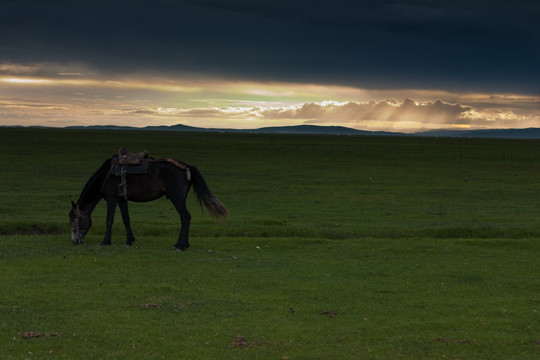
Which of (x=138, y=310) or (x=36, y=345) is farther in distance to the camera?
(x=138, y=310)

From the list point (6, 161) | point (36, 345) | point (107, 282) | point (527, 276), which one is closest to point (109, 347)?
point (36, 345)

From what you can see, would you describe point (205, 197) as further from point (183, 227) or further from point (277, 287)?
point (277, 287)

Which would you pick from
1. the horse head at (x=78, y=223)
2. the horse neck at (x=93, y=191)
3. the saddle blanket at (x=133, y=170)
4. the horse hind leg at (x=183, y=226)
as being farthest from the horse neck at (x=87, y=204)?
the horse hind leg at (x=183, y=226)

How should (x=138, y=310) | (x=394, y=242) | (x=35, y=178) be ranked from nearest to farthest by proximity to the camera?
(x=138, y=310) < (x=394, y=242) < (x=35, y=178)

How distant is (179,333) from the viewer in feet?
26.5

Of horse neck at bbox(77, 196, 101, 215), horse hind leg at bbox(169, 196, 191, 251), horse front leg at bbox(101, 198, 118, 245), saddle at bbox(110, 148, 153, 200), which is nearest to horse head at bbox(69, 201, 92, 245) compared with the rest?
horse neck at bbox(77, 196, 101, 215)

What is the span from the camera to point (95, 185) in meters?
15.4

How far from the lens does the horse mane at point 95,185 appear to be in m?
15.3

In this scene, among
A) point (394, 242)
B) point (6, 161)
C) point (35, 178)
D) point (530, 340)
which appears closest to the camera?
point (530, 340)

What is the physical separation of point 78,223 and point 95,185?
1174mm

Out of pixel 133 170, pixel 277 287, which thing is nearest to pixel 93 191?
pixel 133 170

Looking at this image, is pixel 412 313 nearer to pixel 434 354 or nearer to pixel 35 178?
pixel 434 354

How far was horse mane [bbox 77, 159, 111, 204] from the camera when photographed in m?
15.3

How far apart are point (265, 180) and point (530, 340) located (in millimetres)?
30582
